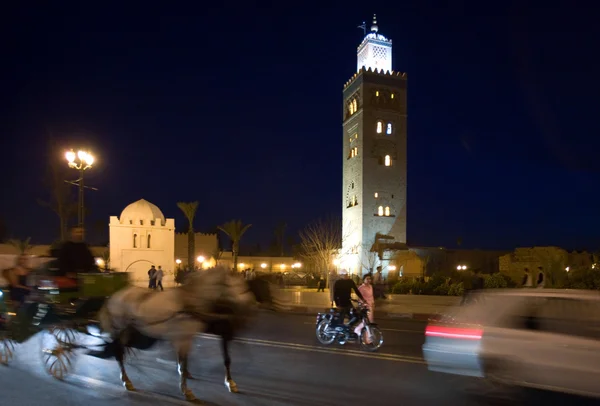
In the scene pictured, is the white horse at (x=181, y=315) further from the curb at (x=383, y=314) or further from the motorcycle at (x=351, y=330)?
the curb at (x=383, y=314)

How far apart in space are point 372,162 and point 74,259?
183ft

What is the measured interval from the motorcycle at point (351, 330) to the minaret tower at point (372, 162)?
156 ft

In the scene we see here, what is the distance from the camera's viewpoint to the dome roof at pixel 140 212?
4409cm

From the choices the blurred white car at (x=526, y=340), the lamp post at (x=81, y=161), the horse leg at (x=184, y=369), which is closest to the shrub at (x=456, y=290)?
the lamp post at (x=81, y=161)

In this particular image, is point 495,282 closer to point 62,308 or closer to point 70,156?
point 70,156

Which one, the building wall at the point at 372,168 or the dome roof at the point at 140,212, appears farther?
the building wall at the point at 372,168

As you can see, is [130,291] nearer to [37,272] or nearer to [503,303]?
[37,272]

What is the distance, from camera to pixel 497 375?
7051 millimetres

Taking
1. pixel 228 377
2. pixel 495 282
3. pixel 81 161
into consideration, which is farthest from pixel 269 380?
pixel 495 282

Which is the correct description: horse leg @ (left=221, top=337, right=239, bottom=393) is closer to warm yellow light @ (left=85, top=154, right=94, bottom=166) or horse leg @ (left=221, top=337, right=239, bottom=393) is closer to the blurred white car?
the blurred white car

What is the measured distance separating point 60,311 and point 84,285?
22.2 inches

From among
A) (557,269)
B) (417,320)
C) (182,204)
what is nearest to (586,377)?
(417,320)

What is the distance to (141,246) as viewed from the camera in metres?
44.1

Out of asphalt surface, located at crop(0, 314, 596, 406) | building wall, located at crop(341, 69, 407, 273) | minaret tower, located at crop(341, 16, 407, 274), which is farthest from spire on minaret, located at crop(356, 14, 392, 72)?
asphalt surface, located at crop(0, 314, 596, 406)
